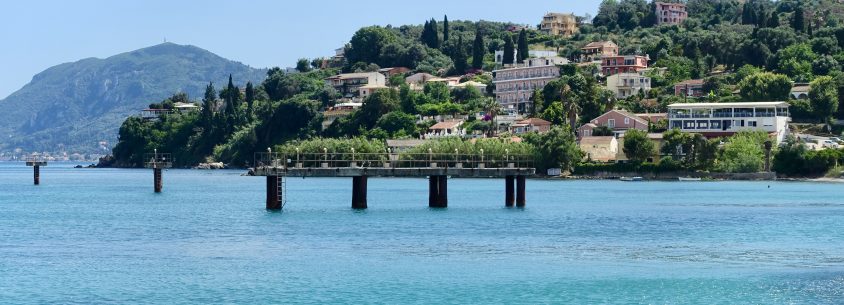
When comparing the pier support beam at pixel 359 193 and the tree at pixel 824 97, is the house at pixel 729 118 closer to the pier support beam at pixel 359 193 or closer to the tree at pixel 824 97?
the tree at pixel 824 97

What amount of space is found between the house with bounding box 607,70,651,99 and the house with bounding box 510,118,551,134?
64.5 feet

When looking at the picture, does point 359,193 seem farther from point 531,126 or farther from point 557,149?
point 531,126

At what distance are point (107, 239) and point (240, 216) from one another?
15.4 meters

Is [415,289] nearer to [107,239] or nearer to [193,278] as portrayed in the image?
[193,278]

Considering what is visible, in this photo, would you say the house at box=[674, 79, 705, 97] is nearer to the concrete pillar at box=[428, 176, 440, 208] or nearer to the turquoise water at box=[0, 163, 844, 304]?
the turquoise water at box=[0, 163, 844, 304]

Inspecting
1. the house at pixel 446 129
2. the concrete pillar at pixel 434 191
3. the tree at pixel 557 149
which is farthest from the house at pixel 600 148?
the concrete pillar at pixel 434 191

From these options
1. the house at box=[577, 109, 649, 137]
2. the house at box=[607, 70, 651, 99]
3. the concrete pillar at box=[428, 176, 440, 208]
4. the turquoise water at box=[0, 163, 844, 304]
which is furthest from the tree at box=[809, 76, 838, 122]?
the concrete pillar at box=[428, 176, 440, 208]

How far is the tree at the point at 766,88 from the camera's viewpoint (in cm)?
16425

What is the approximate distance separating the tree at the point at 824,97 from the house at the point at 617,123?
64.6ft

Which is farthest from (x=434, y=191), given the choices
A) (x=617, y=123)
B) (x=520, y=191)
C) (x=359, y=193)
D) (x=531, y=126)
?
(x=531, y=126)

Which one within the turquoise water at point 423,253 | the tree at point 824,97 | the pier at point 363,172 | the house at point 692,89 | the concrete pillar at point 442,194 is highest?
the house at point 692,89

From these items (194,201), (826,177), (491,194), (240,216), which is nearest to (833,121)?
(826,177)

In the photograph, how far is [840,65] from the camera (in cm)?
18375

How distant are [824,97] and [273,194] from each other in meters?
101
